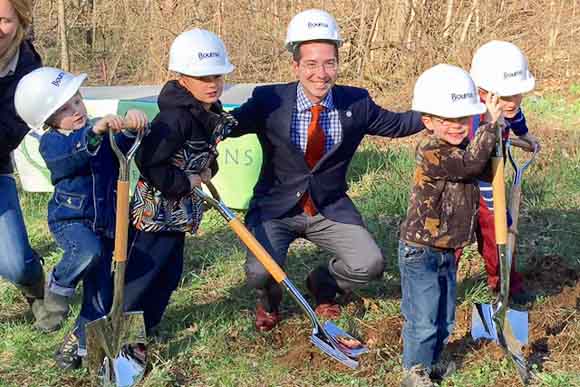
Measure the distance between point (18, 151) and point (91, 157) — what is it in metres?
3.61

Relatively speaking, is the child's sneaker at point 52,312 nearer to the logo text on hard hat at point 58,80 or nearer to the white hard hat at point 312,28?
the logo text on hard hat at point 58,80

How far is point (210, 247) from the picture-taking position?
5.55 m

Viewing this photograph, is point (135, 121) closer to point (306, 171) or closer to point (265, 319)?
point (306, 171)

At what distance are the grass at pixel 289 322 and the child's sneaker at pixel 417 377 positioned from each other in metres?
0.18

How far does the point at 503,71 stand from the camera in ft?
12.3

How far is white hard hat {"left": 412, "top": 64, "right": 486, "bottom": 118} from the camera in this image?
323 centimetres

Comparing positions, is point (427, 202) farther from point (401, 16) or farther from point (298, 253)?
point (401, 16)

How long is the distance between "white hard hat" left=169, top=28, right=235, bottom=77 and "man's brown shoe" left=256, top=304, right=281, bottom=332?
54.4 inches

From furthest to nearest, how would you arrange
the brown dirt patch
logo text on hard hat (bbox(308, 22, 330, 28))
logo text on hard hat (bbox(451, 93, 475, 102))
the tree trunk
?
the tree trunk < logo text on hard hat (bbox(308, 22, 330, 28)) < the brown dirt patch < logo text on hard hat (bbox(451, 93, 475, 102))

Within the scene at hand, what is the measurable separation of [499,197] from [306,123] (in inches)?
49.8

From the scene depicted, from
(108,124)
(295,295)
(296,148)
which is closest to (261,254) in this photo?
(295,295)

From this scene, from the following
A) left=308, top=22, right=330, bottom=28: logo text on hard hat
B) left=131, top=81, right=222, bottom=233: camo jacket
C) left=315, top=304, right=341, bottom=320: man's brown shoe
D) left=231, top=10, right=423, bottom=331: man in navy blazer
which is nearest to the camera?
left=131, top=81, right=222, bottom=233: camo jacket

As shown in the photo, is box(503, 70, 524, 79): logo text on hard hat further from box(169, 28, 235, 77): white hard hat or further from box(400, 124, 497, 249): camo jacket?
box(169, 28, 235, 77): white hard hat

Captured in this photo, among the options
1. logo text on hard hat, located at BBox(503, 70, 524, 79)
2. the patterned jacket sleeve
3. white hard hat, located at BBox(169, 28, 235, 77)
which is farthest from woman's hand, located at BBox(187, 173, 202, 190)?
logo text on hard hat, located at BBox(503, 70, 524, 79)
